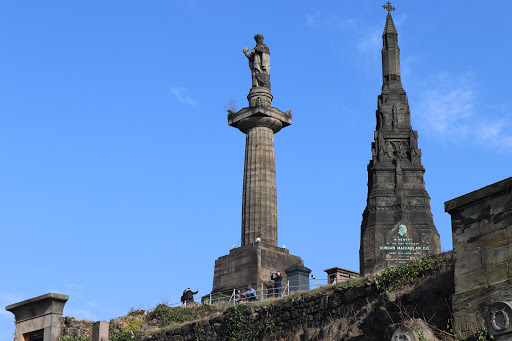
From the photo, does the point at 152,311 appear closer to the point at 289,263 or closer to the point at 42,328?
the point at 42,328

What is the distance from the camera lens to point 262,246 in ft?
108

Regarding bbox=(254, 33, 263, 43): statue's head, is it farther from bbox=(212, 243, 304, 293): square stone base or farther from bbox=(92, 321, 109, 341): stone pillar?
bbox=(92, 321, 109, 341): stone pillar

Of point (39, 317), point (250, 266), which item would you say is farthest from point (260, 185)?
point (39, 317)

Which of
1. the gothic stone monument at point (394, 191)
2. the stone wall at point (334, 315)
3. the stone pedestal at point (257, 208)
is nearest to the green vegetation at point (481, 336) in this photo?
the stone wall at point (334, 315)

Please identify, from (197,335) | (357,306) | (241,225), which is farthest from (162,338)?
(241,225)

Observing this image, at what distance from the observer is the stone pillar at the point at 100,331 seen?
26797 millimetres

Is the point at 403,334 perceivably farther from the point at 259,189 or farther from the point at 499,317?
the point at 259,189

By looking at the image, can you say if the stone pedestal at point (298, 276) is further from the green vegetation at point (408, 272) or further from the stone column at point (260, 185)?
the green vegetation at point (408, 272)

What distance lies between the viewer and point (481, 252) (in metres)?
15.6

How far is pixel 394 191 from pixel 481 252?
17.7 metres

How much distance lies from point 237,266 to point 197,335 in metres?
9.38

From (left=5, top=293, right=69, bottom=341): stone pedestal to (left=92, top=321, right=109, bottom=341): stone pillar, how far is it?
148 centimetres

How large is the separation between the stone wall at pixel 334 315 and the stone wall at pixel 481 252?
38.4 inches

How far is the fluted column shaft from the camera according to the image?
111 feet
